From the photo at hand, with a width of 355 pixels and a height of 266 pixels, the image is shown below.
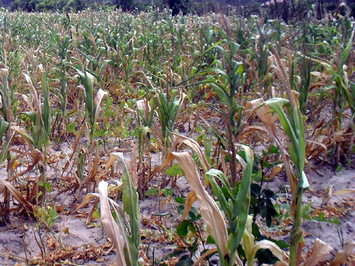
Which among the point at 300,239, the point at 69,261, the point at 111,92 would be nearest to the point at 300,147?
the point at 300,239

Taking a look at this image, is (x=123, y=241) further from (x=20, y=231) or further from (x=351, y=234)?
(x=351, y=234)

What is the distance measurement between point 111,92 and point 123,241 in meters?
3.41

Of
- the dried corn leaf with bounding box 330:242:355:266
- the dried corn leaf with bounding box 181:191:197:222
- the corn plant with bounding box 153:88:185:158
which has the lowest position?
the dried corn leaf with bounding box 330:242:355:266

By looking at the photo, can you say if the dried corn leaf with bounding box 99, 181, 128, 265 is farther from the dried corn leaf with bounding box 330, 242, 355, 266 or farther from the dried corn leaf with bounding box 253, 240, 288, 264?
the dried corn leaf with bounding box 330, 242, 355, 266

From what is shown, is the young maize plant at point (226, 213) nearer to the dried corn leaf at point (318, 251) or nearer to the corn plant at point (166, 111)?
the dried corn leaf at point (318, 251)

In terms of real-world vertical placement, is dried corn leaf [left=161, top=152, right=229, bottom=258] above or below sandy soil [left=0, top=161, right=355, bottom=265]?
above

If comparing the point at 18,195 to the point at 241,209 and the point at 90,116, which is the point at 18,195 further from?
the point at 241,209

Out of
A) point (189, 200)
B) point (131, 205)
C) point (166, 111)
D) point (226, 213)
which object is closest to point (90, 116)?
point (166, 111)

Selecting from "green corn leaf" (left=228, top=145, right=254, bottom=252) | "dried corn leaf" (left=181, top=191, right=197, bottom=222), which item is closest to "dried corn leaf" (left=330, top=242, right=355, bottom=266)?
"green corn leaf" (left=228, top=145, right=254, bottom=252)

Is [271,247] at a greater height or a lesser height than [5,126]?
lesser

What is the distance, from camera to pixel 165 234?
204 cm

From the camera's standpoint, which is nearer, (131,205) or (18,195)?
(131,205)

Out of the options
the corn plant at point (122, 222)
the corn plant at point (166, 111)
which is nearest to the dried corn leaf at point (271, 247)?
the corn plant at point (122, 222)

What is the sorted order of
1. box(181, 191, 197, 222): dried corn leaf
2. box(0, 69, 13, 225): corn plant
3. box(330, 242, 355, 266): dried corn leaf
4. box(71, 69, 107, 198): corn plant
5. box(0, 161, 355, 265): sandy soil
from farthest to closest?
box(71, 69, 107, 198): corn plant
box(0, 69, 13, 225): corn plant
box(0, 161, 355, 265): sandy soil
box(181, 191, 197, 222): dried corn leaf
box(330, 242, 355, 266): dried corn leaf
